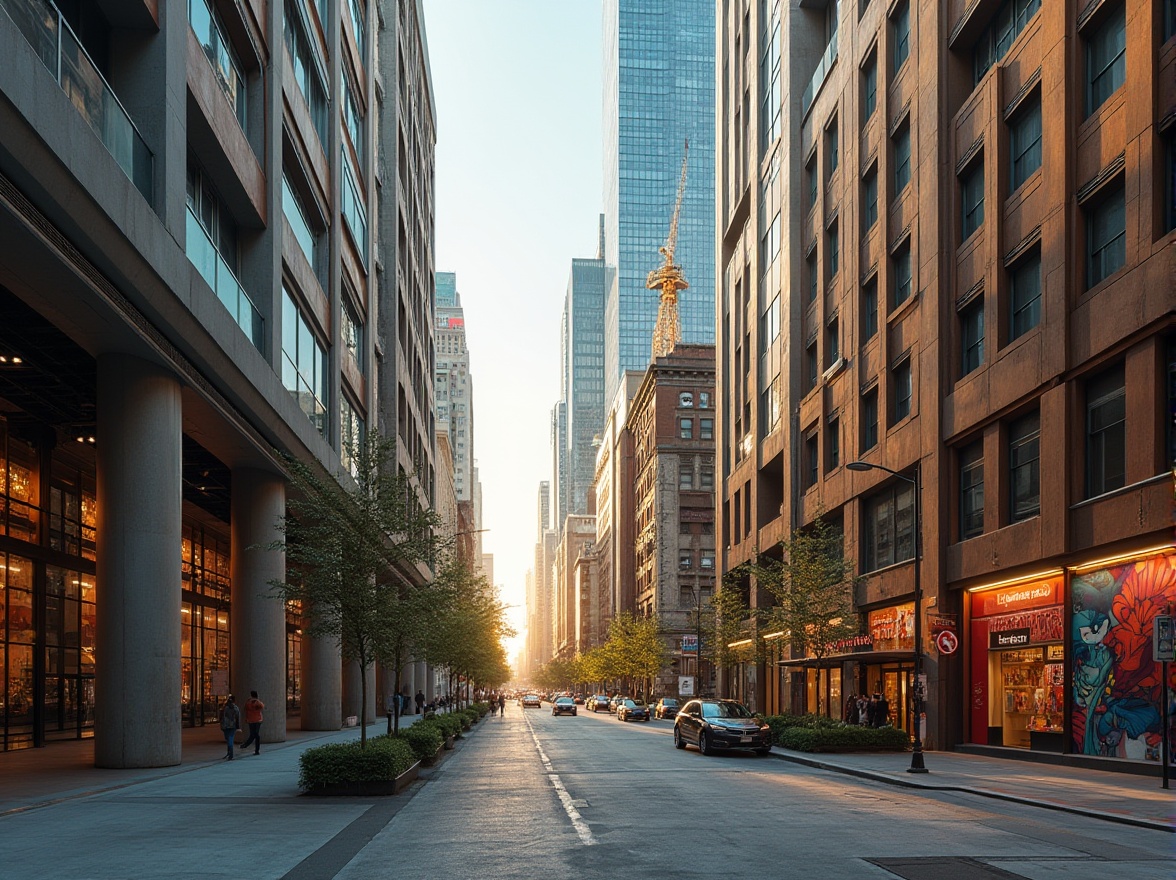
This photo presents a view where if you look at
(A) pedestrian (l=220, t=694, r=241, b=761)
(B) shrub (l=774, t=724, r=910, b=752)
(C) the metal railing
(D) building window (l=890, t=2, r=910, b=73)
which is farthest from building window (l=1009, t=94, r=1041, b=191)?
(A) pedestrian (l=220, t=694, r=241, b=761)

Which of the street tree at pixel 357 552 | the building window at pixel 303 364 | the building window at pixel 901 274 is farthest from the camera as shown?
the building window at pixel 901 274

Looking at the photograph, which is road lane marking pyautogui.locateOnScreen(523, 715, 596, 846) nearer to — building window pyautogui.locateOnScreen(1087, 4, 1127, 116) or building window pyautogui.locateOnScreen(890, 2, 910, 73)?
building window pyautogui.locateOnScreen(1087, 4, 1127, 116)

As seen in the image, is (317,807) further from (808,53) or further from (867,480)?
(808,53)

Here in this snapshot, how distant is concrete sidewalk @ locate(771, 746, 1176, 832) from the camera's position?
17.2 m

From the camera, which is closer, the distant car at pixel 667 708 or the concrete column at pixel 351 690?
the concrete column at pixel 351 690

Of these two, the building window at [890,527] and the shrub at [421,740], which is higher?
the building window at [890,527]

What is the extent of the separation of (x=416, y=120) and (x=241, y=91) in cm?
4607

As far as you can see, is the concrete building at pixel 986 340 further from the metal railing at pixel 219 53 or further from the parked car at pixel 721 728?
the metal railing at pixel 219 53

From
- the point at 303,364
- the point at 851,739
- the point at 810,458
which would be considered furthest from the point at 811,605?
the point at 303,364

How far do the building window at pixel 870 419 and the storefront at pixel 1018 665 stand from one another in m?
10.2

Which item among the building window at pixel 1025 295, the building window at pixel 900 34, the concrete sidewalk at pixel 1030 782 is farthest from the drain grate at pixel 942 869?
the building window at pixel 900 34

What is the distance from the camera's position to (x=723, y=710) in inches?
1337

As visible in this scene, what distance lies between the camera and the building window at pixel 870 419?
139 feet

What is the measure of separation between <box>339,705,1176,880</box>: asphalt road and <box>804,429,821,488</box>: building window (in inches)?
1093
